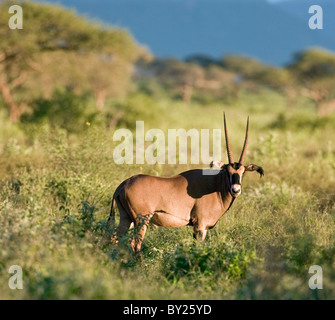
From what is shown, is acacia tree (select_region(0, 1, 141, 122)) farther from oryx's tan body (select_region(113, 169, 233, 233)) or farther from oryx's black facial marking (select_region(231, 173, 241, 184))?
oryx's black facial marking (select_region(231, 173, 241, 184))

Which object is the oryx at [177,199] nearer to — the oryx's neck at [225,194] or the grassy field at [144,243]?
the oryx's neck at [225,194]

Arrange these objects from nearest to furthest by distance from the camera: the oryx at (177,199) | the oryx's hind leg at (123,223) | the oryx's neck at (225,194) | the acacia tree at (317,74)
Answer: the oryx at (177,199) < the oryx's hind leg at (123,223) < the oryx's neck at (225,194) < the acacia tree at (317,74)

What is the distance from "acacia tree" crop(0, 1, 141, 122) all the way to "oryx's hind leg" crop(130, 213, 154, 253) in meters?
14.3

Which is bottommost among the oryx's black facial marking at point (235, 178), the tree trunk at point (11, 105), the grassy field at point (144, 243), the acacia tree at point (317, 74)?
the grassy field at point (144, 243)

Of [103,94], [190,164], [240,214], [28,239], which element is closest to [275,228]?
[240,214]

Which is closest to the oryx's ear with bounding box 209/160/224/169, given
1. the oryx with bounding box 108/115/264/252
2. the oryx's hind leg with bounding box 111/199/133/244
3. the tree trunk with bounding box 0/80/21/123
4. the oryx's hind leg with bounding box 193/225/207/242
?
the oryx with bounding box 108/115/264/252

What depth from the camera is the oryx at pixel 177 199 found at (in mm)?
6562

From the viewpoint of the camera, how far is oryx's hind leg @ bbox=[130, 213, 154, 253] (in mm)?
6324

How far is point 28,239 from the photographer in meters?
5.72

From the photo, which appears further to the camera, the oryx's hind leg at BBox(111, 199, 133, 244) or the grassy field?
the oryx's hind leg at BBox(111, 199, 133, 244)

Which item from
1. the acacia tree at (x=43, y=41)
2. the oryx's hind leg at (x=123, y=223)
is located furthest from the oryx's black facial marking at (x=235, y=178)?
the acacia tree at (x=43, y=41)

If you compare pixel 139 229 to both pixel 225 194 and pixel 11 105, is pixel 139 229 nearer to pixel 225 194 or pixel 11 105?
pixel 225 194

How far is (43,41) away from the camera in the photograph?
21.0 meters

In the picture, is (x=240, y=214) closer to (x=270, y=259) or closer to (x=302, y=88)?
(x=270, y=259)
